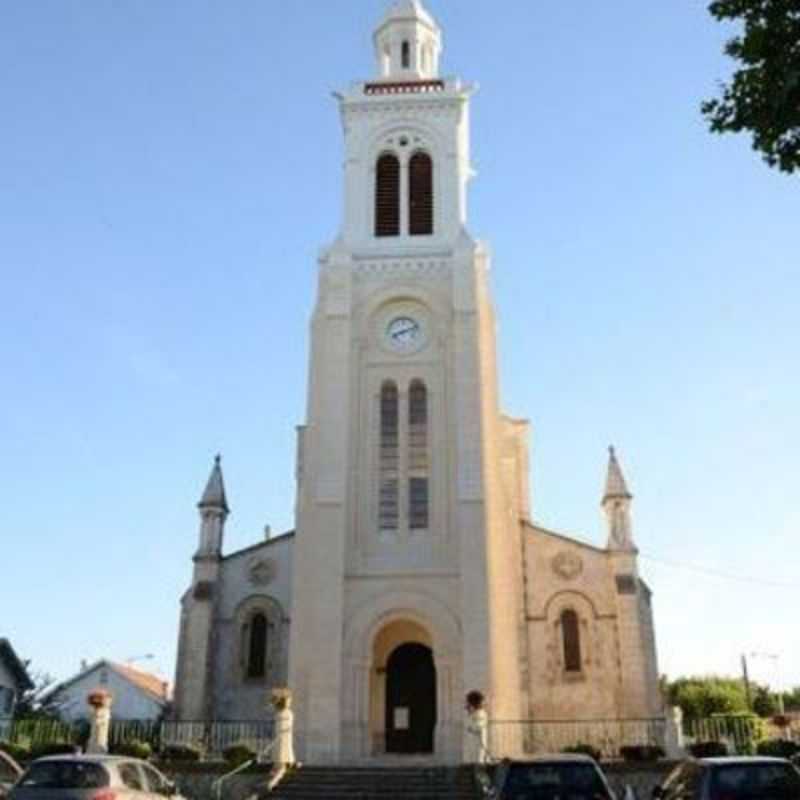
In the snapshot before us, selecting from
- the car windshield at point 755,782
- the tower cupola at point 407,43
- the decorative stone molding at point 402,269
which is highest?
the tower cupola at point 407,43

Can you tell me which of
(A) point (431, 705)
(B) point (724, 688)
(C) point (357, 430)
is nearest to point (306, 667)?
(A) point (431, 705)

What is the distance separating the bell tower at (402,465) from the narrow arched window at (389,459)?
0.05 metres

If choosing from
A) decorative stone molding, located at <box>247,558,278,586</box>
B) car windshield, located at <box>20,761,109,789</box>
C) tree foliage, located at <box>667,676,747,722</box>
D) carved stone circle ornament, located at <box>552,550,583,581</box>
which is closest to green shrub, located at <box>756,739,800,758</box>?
carved stone circle ornament, located at <box>552,550,583,581</box>

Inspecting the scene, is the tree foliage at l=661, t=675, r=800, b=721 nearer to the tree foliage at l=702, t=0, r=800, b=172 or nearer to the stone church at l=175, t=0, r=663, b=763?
the stone church at l=175, t=0, r=663, b=763

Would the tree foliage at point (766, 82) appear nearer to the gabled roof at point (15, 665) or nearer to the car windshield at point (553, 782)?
the car windshield at point (553, 782)

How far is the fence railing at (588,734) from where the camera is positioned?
30.2 metres

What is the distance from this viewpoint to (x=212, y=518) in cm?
3644

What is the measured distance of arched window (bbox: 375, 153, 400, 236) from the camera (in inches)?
1452

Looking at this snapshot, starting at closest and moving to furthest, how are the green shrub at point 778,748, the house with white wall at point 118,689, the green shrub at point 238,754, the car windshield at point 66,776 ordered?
the car windshield at point 66,776 → the green shrub at point 778,748 → the green shrub at point 238,754 → the house with white wall at point 118,689

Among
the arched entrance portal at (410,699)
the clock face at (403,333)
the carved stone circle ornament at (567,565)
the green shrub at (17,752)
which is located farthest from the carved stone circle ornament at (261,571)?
the green shrub at (17,752)

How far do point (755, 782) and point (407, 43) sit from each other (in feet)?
110

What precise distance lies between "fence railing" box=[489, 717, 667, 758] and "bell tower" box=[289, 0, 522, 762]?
3.94ft

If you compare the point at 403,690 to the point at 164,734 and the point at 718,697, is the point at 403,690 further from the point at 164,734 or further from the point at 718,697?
the point at 718,697

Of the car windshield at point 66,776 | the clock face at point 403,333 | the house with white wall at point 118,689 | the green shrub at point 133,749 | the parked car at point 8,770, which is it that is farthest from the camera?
the house with white wall at point 118,689
